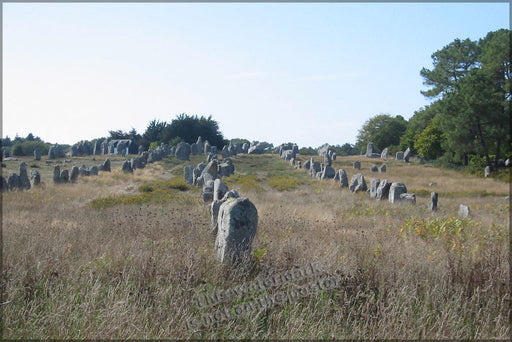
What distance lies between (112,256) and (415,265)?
4.38 metres

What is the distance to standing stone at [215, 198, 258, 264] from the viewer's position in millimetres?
5602

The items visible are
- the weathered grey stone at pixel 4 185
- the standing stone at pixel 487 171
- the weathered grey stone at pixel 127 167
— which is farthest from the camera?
the standing stone at pixel 487 171

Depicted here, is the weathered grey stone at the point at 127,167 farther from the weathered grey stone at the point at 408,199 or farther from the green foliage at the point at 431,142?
the green foliage at the point at 431,142

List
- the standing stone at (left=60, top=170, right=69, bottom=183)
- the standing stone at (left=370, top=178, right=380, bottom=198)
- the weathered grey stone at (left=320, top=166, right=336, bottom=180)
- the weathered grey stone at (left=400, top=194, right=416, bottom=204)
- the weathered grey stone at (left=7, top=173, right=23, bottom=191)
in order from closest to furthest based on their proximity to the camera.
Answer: the weathered grey stone at (left=400, top=194, right=416, bottom=204) < the weathered grey stone at (left=7, top=173, right=23, bottom=191) < the standing stone at (left=370, top=178, right=380, bottom=198) < the standing stone at (left=60, top=170, right=69, bottom=183) < the weathered grey stone at (left=320, top=166, right=336, bottom=180)

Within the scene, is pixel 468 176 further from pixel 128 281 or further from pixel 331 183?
pixel 128 281

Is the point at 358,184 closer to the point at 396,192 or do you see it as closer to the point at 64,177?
the point at 396,192

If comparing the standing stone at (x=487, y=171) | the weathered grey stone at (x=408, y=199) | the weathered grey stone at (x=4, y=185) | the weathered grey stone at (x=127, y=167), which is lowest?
the weathered grey stone at (x=4, y=185)

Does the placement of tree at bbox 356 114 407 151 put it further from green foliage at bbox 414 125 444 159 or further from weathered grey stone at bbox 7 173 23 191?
weathered grey stone at bbox 7 173 23 191

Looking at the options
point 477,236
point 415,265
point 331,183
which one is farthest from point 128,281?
point 331,183

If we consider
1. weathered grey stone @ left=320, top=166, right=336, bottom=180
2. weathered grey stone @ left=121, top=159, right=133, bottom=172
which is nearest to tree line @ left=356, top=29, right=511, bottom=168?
weathered grey stone @ left=320, top=166, right=336, bottom=180

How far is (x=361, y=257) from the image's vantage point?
229 inches

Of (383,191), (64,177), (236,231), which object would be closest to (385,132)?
(383,191)

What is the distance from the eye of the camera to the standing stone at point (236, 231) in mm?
5602

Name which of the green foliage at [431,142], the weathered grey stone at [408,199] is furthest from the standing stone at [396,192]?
the green foliage at [431,142]
